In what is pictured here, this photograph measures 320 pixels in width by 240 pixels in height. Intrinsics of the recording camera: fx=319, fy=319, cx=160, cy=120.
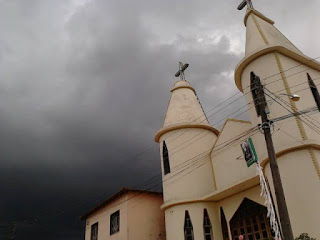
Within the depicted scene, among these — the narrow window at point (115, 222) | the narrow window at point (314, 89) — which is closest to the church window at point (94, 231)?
the narrow window at point (115, 222)

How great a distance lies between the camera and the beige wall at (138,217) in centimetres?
2064

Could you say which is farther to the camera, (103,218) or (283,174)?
(103,218)

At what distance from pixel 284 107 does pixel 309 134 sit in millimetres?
1437

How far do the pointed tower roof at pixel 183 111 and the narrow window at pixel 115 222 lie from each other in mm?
6205

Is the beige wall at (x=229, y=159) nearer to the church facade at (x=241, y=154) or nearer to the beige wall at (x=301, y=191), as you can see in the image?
the church facade at (x=241, y=154)

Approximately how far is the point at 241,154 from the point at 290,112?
14.8ft

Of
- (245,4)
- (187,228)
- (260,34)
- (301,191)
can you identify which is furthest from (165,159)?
(245,4)

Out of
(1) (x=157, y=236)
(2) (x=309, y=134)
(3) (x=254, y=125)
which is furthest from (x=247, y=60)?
(1) (x=157, y=236)

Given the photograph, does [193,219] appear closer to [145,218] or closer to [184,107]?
[145,218]

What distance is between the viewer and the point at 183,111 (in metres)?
20.7

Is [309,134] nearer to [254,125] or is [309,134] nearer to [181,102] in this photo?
[254,125]

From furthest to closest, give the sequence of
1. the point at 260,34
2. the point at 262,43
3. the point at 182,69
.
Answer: the point at 182,69
the point at 260,34
the point at 262,43

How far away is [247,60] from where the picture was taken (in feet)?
48.0

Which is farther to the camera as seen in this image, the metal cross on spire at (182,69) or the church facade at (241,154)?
the metal cross on spire at (182,69)
